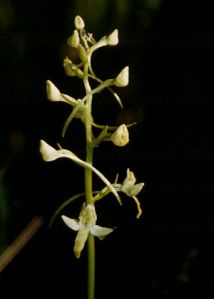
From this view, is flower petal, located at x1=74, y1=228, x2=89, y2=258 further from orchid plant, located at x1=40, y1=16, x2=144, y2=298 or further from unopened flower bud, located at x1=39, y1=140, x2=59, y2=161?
unopened flower bud, located at x1=39, y1=140, x2=59, y2=161

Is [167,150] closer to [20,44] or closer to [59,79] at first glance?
[59,79]

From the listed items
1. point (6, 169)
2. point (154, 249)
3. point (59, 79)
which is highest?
point (59, 79)

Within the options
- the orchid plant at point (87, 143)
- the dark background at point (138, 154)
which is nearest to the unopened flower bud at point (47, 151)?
the orchid plant at point (87, 143)

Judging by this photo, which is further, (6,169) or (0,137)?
(0,137)

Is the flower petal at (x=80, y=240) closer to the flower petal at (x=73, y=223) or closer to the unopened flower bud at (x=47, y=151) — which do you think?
the flower petal at (x=73, y=223)

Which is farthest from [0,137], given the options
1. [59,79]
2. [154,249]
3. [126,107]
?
[154,249]

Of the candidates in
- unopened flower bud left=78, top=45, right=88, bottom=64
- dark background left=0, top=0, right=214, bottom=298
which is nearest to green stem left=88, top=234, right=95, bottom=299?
unopened flower bud left=78, top=45, right=88, bottom=64
